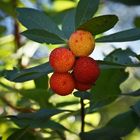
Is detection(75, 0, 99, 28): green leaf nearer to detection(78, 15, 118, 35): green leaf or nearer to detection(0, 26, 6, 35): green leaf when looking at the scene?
detection(78, 15, 118, 35): green leaf

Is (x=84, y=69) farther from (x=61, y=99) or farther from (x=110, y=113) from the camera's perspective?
(x=110, y=113)

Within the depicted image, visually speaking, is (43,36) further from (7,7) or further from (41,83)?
(7,7)

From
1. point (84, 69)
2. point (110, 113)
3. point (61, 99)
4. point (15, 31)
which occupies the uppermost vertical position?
point (84, 69)

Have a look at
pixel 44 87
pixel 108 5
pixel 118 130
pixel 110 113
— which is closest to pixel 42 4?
pixel 108 5

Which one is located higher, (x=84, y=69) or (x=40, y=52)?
(x=84, y=69)

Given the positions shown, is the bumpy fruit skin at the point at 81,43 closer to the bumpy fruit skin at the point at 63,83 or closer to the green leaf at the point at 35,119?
the bumpy fruit skin at the point at 63,83

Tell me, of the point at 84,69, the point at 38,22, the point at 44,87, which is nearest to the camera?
the point at 84,69
